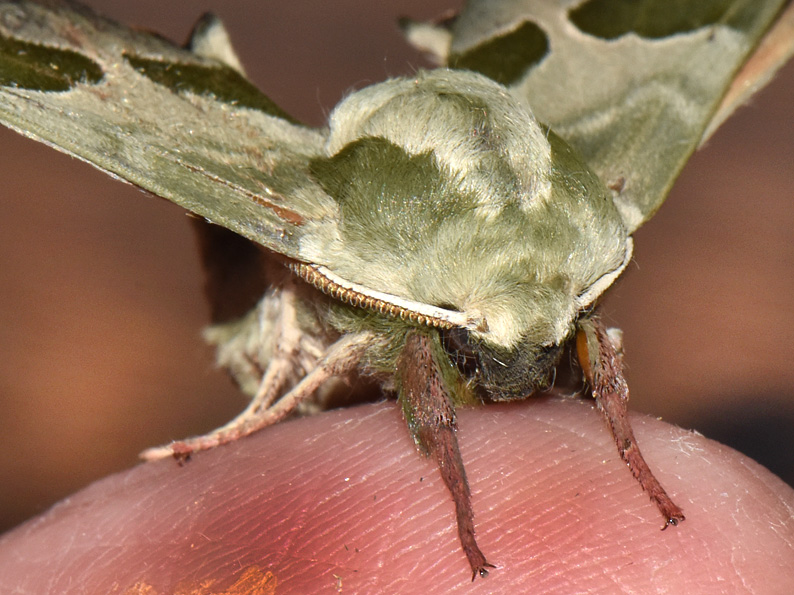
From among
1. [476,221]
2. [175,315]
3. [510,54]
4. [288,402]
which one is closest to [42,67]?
[288,402]

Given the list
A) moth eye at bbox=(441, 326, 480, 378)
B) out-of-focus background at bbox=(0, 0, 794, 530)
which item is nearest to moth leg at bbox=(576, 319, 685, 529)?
moth eye at bbox=(441, 326, 480, 378)

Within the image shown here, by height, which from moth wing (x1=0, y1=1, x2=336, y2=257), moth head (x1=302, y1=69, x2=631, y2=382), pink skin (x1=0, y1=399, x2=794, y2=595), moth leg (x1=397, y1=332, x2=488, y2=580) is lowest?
pink skin (x1=0, y1=399, x2=794, y2=595)

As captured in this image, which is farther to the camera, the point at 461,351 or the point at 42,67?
the point at 42,67

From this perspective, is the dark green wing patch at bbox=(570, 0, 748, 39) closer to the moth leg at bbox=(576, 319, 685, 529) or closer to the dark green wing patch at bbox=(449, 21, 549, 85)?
the dark green wing patch at bbox=(449, 21, 549, 85)

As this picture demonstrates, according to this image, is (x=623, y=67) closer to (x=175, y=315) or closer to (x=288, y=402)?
(x=288, y=402)

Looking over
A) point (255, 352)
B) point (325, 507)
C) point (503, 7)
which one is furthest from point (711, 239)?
point (325, 507)
